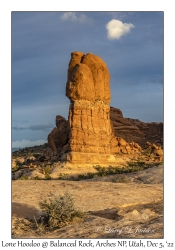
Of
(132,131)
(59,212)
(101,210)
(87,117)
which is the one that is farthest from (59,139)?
(59,212)

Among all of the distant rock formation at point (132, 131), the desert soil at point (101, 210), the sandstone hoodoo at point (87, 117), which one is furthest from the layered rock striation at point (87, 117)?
the desert soil at point (101, 210)

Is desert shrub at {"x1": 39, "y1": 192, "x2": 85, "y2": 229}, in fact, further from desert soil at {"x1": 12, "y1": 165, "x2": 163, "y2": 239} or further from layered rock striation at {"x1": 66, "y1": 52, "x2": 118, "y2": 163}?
layered rock striation at {"x1": 66, "y1": 52, "x2": 118, "y2": 163}

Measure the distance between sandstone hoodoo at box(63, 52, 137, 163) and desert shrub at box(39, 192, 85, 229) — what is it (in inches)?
1337

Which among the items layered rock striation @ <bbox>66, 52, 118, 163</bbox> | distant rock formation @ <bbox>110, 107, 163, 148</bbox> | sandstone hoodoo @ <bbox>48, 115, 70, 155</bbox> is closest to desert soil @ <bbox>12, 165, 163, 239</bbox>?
layered rock striation @ <bbox>66, 52, 118, 163</bbox>

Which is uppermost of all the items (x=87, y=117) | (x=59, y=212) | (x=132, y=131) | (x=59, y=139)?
(x=87, y=117)

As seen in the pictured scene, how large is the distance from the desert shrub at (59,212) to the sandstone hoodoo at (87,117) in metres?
34.0

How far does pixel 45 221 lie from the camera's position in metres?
9.88

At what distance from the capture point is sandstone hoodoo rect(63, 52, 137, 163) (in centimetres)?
4534

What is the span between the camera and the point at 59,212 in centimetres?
Answer: 980

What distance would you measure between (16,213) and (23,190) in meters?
3.34

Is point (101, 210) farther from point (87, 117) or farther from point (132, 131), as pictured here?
point (132, 131)

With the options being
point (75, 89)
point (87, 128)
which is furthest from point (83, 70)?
point (87, 128)

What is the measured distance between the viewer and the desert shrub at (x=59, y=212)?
377 inches
